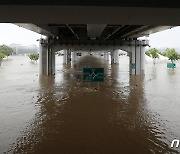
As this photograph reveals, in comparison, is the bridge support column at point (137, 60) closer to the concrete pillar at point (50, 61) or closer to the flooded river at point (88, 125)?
the concrete pillar at point (50, 61)

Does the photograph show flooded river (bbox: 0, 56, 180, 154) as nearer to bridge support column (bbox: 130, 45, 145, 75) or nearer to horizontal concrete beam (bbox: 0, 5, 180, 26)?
horizontal concrete beam (bbox: 0, 5, 180, 26)

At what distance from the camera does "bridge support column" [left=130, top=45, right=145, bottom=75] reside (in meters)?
48.6

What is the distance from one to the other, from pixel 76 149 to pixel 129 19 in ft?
19.4

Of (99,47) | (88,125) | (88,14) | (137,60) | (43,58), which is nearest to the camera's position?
(88,14)

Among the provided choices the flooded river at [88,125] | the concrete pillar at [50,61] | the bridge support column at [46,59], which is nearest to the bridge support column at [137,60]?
the concrete pillar at [50,61]

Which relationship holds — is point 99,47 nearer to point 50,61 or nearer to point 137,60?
point 137,60

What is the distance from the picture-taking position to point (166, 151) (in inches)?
413

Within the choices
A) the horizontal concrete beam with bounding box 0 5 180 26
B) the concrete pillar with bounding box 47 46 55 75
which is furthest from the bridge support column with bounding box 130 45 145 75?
the horizontal concrete beam with bounding box 0 5 180 26

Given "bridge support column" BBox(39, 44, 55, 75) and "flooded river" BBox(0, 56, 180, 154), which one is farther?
"bridge support column" BBox(39, 44, 55, 75)

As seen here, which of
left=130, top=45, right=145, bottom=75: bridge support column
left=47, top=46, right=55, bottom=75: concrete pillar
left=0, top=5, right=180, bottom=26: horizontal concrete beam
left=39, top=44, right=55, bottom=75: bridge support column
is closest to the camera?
left=0, top=5, right=180, bottom=26: horizontal concrete beam

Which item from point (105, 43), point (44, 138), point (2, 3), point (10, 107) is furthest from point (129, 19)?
point (105, 43)

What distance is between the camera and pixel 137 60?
163ft

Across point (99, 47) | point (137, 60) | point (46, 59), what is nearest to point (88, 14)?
point (99, 47)

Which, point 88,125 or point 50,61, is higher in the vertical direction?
point 50,61
